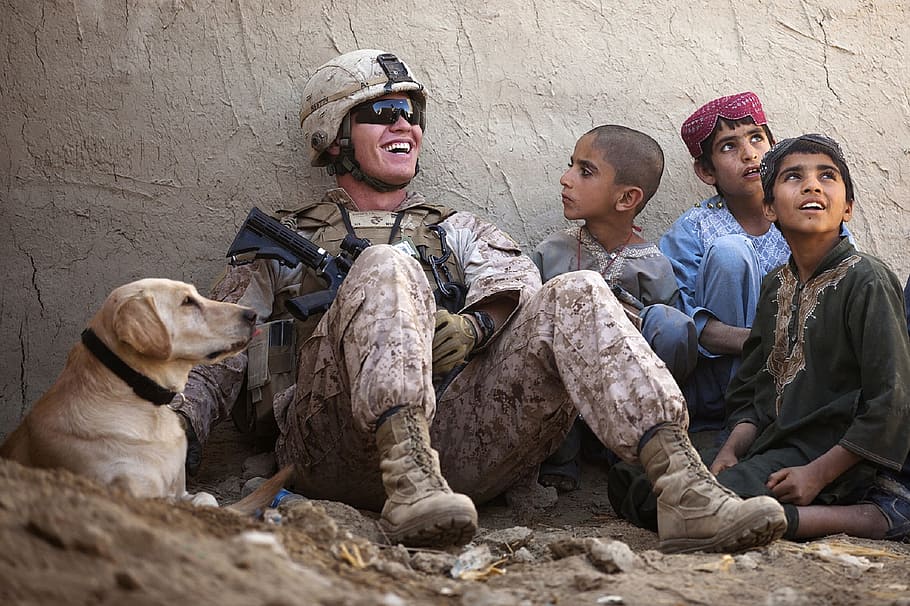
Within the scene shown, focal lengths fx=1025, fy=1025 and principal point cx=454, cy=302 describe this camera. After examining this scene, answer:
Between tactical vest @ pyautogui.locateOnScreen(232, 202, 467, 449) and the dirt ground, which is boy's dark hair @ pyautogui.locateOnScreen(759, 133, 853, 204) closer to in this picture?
tactical vest @ pyautogui.locateOnScreen(232, 202, 467, 449)

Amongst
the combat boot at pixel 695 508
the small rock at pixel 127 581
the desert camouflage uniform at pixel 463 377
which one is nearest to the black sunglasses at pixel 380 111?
the desert camouflage uniform at pixel 463 377

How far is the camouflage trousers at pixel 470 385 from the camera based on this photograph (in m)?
2.72

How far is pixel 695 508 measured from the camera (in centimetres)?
258

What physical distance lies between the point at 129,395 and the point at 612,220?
2.16 meters

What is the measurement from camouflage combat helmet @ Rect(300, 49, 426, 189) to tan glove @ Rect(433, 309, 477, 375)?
105 cm

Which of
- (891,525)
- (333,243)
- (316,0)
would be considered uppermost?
(316,0)

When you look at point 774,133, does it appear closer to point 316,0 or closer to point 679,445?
point 316,0

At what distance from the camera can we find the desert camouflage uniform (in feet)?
8.95

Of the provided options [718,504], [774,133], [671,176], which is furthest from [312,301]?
[774,133]

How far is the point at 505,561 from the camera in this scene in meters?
2.57

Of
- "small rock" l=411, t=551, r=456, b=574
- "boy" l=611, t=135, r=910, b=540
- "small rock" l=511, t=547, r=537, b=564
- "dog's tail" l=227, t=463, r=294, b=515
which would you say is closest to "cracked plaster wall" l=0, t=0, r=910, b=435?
"boy" l=611, t=135, r=910, b=540

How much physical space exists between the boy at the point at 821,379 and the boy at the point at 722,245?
1.13 feet

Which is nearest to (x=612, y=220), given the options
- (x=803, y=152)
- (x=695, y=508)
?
(x=803, y=152)

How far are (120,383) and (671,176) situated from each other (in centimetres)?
282
